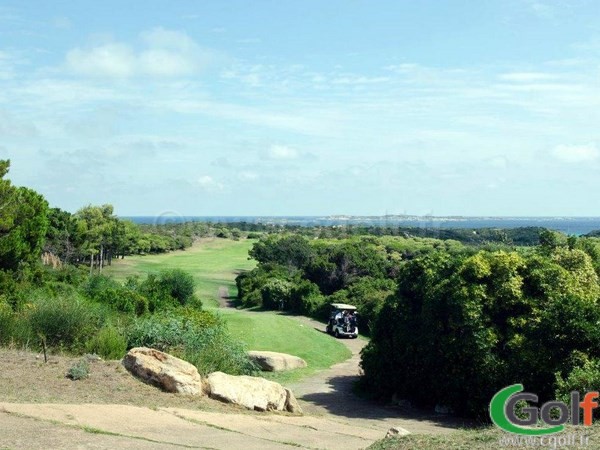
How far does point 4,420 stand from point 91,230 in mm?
50079

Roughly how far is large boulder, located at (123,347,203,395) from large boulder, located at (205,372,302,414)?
35 cm

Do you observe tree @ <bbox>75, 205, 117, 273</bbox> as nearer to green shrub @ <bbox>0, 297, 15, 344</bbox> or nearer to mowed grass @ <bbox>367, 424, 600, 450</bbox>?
green shrub @ <bbox>0, 297, 15, 344</bbox>

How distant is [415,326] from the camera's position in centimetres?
1916

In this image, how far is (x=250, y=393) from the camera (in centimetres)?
1379

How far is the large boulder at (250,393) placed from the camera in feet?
44.6

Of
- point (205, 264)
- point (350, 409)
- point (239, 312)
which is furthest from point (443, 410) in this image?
point (205, 264)

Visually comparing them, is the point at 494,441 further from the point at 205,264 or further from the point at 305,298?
the point at 205,264

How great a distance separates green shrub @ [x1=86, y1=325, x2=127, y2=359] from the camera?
635 inches

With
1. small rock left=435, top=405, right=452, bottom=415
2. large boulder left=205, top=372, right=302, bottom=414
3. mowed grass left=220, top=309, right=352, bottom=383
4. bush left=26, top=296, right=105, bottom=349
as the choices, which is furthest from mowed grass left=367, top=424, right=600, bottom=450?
mowed grass left=220, top=309, right=352, bottom=383

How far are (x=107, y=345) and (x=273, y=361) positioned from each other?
7617 mm

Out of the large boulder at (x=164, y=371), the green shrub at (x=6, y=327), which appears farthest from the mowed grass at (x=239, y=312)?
the green shrub at (x=6, y=327)

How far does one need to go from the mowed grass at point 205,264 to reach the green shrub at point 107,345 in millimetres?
32599

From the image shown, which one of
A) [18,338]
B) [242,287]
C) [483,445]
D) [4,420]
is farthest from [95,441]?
[242,287]

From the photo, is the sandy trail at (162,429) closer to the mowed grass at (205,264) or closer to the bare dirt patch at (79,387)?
the bare dirt patch at (79,387)
